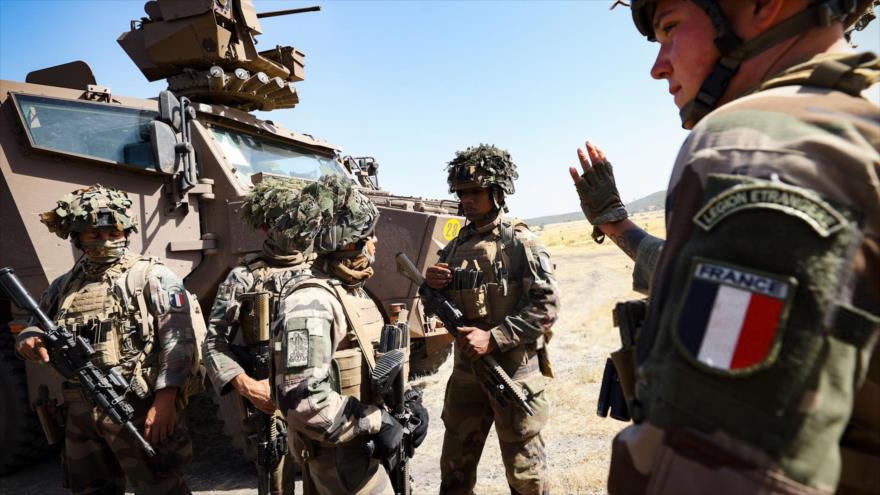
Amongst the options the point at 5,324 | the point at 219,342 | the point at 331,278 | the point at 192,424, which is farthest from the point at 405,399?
the point at 5,324

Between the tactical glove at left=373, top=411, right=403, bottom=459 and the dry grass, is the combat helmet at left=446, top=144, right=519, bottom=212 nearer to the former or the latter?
the tactical glove at left=373, top=411, right=403, bottom=459

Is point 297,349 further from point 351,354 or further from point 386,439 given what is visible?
point 386,439

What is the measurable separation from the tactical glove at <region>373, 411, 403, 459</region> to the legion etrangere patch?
170cm

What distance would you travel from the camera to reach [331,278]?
2395 mm

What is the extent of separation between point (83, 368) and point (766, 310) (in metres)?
3.28

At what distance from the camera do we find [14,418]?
430 cm

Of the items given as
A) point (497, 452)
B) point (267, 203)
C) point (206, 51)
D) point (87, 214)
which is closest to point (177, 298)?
point (87, 214)

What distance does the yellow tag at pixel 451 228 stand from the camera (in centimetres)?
478

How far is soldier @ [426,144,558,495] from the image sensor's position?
10.2ft

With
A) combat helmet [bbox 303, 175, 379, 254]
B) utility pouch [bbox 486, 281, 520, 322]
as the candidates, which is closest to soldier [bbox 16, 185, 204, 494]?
combat helmet [bbox 303, 175, 379, 254]

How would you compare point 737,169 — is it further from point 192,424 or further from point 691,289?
point 192,424

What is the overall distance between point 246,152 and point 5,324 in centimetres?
253

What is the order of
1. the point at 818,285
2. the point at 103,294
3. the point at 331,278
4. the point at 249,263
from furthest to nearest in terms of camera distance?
the point at 249,263, the point at 103,294, the point at 331,278, the point at 818,285

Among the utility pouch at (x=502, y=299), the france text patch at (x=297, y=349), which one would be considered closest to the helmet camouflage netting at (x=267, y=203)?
the utility pouch at (x=502, y=299)
